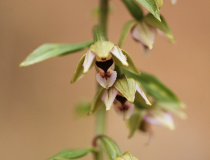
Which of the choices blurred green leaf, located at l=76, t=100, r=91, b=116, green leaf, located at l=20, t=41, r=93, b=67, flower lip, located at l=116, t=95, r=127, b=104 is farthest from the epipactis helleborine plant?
blurred green leaf, located at l=76, t=100, r=91, b=116

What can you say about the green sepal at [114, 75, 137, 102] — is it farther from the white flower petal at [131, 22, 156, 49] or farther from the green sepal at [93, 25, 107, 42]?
the white flower petal at [131, 22, 156, 49]

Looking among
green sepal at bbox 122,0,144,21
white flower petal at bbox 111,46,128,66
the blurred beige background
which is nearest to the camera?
white flower petal at bbox 111,46,128,66

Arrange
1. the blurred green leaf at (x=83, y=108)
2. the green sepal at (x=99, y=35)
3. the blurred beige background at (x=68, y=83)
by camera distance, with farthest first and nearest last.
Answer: the blurred beige background at (x=68, y=83)
the blurred green leaf at (x=83, y=108)
the green sepal at (x=99, y=35)

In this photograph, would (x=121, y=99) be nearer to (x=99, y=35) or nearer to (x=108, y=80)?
(x=108, y=80)

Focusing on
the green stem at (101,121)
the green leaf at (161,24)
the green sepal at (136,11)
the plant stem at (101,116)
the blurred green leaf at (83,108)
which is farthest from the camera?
the blurred green leaf at (83,108)

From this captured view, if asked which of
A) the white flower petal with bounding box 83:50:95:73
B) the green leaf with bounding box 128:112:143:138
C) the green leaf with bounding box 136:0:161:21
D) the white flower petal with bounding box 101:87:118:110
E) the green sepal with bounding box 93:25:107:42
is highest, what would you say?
the green sepal with bounding box 93:25:107:42

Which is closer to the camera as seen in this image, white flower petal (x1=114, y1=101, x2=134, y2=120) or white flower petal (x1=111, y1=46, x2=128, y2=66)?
white flower petal (x1=111, y1=46, x2=128, y2=66)

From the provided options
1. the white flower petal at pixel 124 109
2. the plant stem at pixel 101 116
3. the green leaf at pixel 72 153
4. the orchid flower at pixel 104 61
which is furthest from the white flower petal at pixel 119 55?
the green leaf at pixel 72 153

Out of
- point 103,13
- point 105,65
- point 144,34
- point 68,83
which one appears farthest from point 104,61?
point 68,83

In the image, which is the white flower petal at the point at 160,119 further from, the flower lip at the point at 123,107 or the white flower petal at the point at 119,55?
the white flower petal at the point at 119,55
